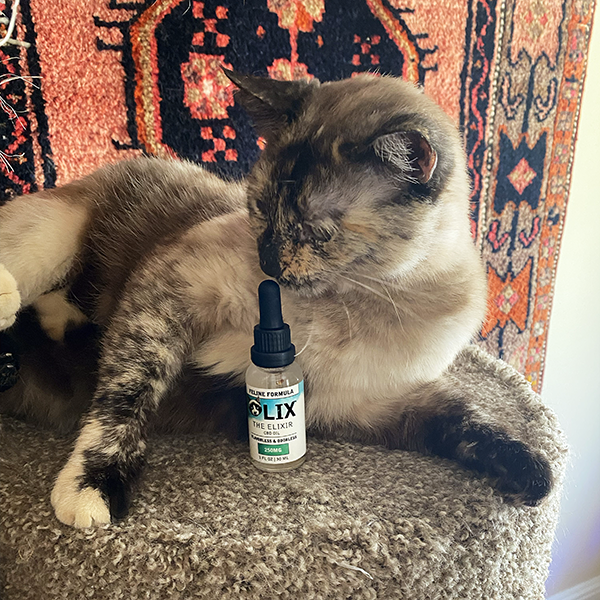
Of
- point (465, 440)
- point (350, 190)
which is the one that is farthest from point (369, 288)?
point (465, 440)

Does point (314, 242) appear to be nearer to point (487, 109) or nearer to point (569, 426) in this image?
point (487, 109)

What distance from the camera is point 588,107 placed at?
1450 mm

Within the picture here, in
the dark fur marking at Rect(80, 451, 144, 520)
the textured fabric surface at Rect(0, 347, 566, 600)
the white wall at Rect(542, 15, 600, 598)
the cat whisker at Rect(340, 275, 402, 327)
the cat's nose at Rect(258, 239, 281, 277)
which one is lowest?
the white wall at Rect(542, 15, 600, 598)

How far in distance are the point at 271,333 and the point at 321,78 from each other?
793mm

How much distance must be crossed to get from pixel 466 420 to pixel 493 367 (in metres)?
0.36

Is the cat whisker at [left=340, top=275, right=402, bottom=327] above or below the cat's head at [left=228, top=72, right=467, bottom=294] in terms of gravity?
below

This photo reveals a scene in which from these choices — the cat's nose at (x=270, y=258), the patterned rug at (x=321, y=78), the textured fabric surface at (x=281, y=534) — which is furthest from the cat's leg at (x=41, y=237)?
the cat's nose at (x=270, y=258)

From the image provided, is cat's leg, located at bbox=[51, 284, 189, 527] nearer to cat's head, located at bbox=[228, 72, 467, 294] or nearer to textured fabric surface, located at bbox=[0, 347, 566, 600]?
textured fabric surface, located at bbox=[0, 347, 566, 600]

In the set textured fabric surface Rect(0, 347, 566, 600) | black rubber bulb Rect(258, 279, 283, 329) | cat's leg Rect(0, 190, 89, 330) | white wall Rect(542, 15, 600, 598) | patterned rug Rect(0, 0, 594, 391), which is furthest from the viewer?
white wall Rect(542, 15, 600, 598)

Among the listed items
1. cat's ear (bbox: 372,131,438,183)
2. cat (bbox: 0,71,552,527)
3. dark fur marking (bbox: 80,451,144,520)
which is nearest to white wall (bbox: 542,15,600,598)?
cat (bbox: 0,71,552,527)

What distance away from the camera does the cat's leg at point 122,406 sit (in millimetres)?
625

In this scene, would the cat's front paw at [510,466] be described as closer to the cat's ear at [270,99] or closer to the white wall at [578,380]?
the cat's ear at [270,99]

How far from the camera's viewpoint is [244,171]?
1256mm

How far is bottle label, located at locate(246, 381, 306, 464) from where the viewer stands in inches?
27.1
